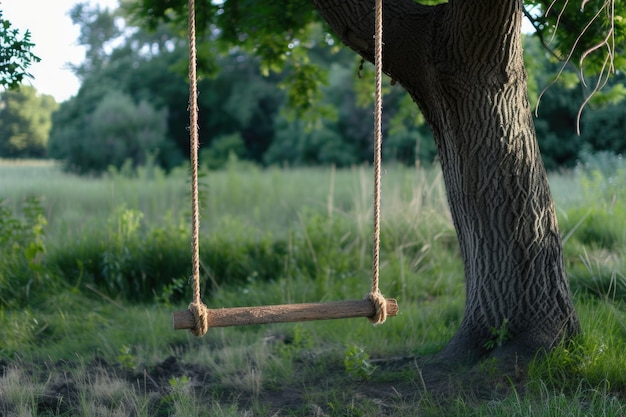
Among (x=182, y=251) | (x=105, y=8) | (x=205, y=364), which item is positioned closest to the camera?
(x=205, y=364)

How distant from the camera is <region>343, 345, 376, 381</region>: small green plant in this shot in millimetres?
2984

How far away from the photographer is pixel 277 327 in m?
4.16

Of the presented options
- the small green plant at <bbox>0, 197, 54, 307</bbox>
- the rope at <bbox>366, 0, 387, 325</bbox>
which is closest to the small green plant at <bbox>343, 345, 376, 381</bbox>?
the rope at <bbox>366, 0, 387, 325</bbox>

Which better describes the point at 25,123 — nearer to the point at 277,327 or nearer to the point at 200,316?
the point at 277,327

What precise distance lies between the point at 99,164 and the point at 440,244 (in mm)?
13841

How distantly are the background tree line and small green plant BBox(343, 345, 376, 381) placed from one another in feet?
33.3

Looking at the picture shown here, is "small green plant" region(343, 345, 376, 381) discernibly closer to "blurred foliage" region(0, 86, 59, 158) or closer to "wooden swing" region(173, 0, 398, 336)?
"wooden swing" region(173, 0, 398, 336)

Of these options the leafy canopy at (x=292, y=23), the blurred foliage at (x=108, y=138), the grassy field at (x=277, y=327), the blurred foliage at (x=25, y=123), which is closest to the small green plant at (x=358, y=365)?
the grassy field at (x=277, y=327)

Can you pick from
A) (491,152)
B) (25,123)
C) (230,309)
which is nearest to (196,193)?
(230,309)

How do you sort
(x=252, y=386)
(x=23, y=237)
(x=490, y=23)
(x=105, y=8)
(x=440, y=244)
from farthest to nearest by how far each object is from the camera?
(x=105, y=8), (x=440, y=244), (x=23, y=237), (x=252, y=386), (x=490, y=23)

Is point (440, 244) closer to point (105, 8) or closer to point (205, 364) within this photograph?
point (205, 364)

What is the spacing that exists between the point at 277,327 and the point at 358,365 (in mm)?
1230

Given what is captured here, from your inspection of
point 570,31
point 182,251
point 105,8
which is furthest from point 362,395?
point 105,8

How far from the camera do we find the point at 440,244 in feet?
18.6
